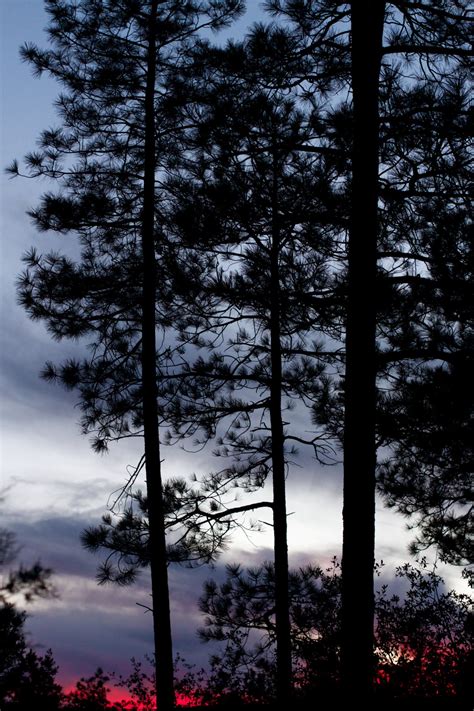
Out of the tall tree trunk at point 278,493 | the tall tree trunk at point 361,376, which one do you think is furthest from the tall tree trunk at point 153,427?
the tall tree trunk at point 361,376

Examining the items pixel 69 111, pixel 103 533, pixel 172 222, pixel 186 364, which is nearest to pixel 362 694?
pixel 103 533

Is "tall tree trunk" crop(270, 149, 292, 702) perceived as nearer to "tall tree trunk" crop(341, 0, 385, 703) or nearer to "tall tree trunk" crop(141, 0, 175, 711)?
"tall tree trunk" crop(141, 0, 175, 711)

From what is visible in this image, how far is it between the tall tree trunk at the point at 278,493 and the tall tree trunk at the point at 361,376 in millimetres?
1740

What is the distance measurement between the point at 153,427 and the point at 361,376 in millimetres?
3223

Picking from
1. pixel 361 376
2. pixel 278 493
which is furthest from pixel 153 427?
pixel 361 376

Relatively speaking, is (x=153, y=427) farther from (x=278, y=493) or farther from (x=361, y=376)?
(x=361, y=376)

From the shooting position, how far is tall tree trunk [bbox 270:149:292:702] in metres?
8.70

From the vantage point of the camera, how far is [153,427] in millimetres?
8492

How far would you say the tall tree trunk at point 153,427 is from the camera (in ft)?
26.1

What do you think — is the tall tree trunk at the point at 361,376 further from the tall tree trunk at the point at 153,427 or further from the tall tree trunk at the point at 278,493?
the tall tree trunk at the point at 153,427

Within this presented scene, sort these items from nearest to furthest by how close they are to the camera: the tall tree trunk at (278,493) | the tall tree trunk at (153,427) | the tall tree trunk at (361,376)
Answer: the tall tree trunk at (361,376) < the tall tree trunk at (153,427) < the tall tree trunk at (278,493)

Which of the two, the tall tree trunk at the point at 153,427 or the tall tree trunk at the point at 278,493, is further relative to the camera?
the tall tree trunk at the point at 278,493

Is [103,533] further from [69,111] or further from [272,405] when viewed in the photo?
[69,111]

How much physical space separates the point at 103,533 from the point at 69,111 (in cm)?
581
